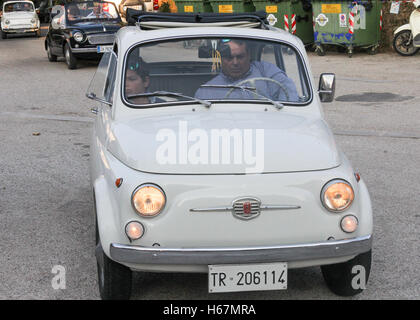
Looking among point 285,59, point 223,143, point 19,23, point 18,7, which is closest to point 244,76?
point 285,59

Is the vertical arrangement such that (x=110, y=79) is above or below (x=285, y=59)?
below

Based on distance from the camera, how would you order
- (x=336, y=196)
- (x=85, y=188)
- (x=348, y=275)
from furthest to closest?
(x=85, y=188), (x=348, y=275), (x=336, y=196)

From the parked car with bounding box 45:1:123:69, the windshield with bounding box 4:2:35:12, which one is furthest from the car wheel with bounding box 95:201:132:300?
the windshield with bounding box 4:2:35:12

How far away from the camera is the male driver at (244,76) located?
17.6 feet

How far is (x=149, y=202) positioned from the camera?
4203mm

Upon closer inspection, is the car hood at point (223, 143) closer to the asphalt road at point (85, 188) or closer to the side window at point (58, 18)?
the asphalt road at point (85, 188)

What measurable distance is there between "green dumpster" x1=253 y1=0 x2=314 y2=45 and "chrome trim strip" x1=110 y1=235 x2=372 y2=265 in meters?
17.9

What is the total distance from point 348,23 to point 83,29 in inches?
265

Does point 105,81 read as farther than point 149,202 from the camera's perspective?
Yes

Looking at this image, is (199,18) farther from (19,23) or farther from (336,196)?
(19,23)

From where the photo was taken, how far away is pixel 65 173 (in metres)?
8.22

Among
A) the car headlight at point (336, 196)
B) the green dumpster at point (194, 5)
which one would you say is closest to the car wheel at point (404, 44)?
the green dumpster at point (194, 5)

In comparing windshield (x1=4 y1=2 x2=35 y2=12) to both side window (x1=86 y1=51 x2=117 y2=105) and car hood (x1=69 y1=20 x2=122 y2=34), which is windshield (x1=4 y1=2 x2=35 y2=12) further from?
side window (x1=86 y1=51 x2=117 y2=105)

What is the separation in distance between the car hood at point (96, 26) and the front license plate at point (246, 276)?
1501cm
